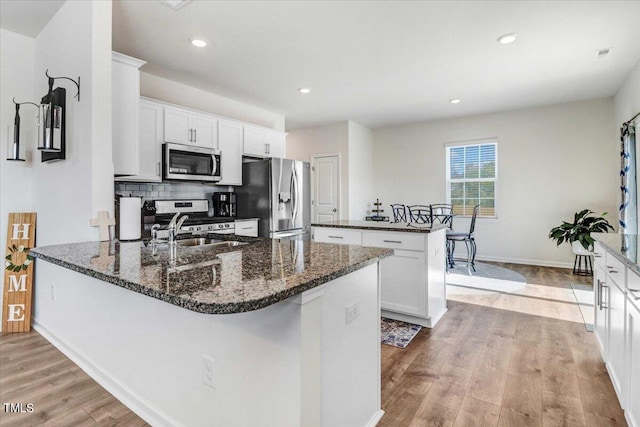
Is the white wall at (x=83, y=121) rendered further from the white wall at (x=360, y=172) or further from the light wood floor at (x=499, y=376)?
the white wall at (x=360, y=172)

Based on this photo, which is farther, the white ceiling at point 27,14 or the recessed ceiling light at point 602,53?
the recessed ceiling light at point 602,53

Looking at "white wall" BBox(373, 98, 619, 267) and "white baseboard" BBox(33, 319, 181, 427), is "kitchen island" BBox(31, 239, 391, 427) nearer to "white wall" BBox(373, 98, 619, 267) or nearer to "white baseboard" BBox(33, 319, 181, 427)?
"white baseboard" BBox(33, 319, 181, 427)

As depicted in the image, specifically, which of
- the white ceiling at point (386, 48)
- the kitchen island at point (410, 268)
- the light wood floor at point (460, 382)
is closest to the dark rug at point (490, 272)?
the light wood floor at point (460, 382)

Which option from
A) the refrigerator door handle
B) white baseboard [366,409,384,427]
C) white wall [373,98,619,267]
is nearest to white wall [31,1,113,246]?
white baseboard [366,409,384,427]

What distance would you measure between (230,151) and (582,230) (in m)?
5.06

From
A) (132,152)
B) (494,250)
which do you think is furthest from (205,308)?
(494,250)

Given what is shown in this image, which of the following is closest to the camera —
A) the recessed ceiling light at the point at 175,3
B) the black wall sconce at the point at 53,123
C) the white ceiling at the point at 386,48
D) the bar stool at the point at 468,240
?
the black wall sconce at the point at 53,123

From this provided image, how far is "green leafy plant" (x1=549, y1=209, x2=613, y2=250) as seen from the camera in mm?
4621

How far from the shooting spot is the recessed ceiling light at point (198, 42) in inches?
121

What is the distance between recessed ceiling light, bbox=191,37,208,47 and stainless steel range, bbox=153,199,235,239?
1.78m

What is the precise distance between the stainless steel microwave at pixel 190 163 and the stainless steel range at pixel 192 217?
37cm

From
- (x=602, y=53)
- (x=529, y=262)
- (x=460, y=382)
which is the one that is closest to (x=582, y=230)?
(x=529, y=262)

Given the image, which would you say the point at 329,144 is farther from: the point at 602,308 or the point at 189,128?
the point at 602,308

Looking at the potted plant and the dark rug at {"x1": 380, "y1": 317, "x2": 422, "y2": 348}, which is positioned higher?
the potted plant
